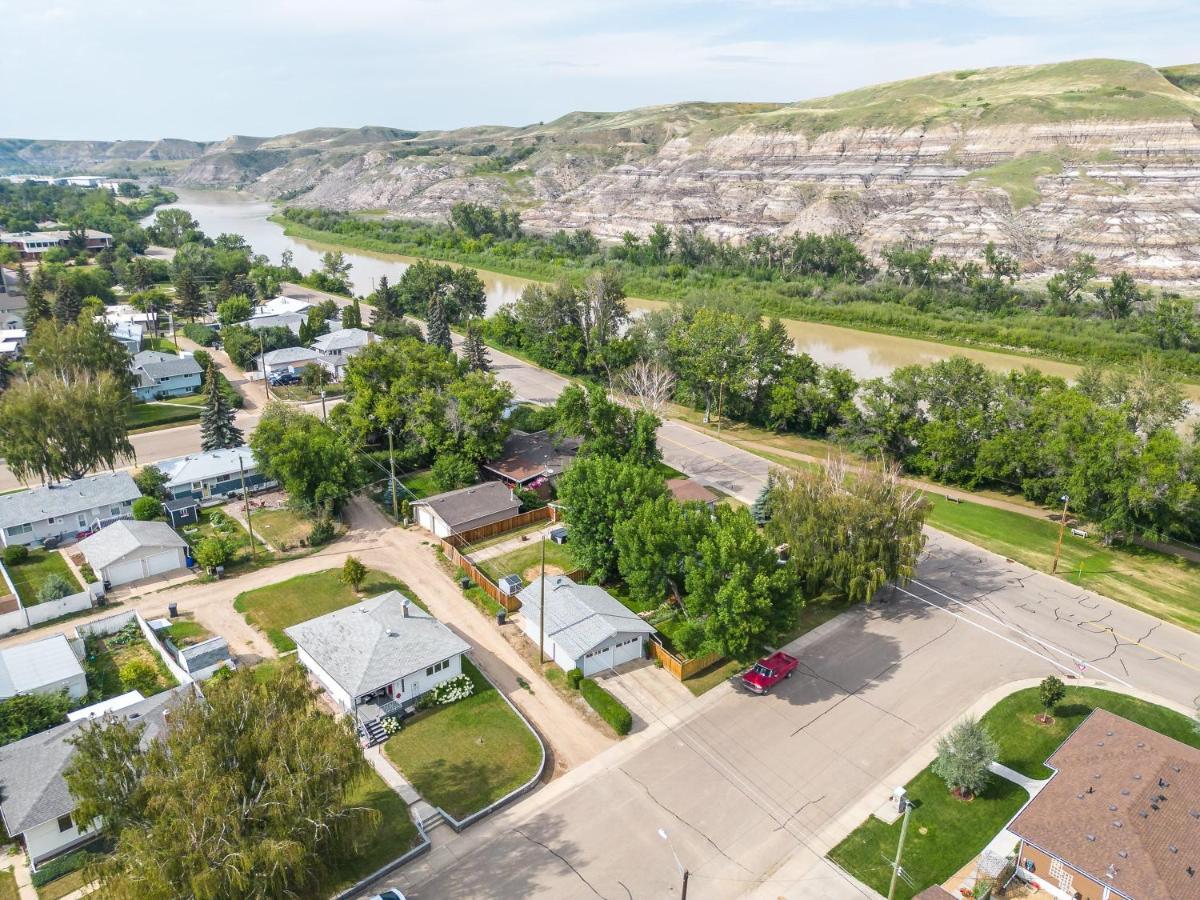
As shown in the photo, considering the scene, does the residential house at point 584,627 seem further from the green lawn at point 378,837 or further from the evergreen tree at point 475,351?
the evergreen tree at point 475,351

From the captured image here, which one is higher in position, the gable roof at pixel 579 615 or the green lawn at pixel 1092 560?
the gable roof at pixel 579 615

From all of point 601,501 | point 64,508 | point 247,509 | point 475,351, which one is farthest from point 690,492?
point 64,508

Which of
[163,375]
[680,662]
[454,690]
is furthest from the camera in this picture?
[163,375]

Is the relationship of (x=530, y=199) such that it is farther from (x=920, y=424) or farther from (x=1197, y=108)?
(x=920, y=424)

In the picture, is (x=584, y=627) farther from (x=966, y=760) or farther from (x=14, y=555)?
(x=14, y=555)

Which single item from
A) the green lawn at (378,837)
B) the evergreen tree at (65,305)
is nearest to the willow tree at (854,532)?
the green lawn at (378,837)

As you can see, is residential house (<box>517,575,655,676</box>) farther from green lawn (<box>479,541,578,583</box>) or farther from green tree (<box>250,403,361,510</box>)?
green tree (<box>250,403,361,510</box>)
